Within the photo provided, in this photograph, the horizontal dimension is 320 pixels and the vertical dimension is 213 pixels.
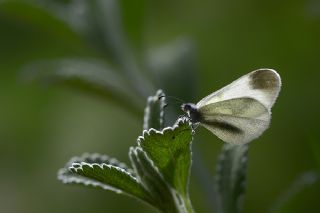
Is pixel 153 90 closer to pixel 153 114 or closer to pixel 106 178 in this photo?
pixel 153 114

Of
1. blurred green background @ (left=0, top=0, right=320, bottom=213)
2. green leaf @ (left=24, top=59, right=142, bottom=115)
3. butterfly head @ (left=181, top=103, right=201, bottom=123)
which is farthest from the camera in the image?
blurred green background @ (left=0, top=0, right=320, bottom=213)

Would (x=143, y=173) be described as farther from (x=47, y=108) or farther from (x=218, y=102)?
(x=47, y=108)

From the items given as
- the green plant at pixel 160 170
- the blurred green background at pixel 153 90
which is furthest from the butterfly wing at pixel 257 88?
the blurred green background at pixel 153 90

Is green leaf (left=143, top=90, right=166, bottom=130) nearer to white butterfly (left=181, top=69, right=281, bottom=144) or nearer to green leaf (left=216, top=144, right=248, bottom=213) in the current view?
white butterfly (left=181, top=69, right=281, bottom=144)

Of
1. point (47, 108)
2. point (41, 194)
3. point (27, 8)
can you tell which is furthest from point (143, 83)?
point (47, 108)

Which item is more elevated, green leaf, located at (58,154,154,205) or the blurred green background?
the blurred green background

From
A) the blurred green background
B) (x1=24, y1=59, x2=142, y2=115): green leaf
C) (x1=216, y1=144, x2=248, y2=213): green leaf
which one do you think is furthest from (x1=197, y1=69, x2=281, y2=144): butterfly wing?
(x1=24, y1=59, x2=142, y2=115): green leaf
